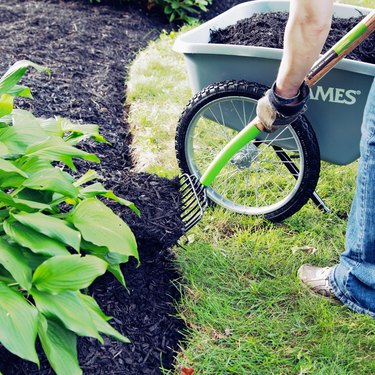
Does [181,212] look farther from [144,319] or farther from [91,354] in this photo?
[91,354]

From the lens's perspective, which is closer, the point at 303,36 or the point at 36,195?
the point at 303,36

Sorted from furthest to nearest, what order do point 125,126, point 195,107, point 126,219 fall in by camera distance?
point 125,126 → point 195,107 → point 126,219

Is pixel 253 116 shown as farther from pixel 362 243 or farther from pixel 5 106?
pixel 5 106

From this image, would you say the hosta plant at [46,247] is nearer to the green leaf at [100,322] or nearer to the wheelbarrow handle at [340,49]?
the green leaf at [100,322]

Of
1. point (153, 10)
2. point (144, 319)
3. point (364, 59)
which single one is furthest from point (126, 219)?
point (153, 10)

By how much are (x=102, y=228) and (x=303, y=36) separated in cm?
87

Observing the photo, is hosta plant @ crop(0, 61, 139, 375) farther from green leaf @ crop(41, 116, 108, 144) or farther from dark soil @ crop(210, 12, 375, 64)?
dark soil @ crop(210, 12, 375, 64)

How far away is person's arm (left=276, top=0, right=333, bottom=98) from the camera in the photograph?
1.82 meters

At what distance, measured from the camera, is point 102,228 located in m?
1.89

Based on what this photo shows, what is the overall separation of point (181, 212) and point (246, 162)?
1.32 ft

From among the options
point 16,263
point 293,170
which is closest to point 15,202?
point 16,263

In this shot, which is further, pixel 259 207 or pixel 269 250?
pixel 259 207

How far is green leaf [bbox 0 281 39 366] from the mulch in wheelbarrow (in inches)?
16.4

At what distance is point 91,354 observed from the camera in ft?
6.75
